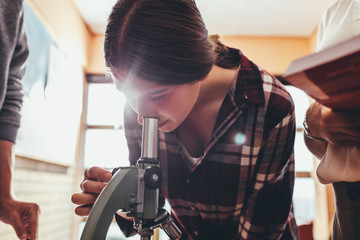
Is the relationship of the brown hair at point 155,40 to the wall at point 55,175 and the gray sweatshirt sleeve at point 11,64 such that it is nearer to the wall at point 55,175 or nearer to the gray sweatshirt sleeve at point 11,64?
the gray sweatshirt sleeve at point 11,64

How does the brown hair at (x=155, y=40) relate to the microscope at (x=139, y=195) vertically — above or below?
above

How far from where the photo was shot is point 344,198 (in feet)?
2.24

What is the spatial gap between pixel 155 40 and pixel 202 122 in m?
0.42

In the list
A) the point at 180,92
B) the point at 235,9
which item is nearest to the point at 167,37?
the point at 180,92

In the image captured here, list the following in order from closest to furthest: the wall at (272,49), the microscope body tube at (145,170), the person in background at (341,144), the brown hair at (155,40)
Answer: the person in background at (341,144)
the microscope body tube at (145,170)
the brown hair at (155,40)
the wall at (272,49)

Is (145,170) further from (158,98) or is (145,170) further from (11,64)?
(11,64)

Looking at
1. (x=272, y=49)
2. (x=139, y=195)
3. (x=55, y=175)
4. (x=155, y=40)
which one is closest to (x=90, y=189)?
(x=139, y=195)

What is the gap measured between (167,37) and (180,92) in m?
0.16

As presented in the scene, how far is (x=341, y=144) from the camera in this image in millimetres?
620

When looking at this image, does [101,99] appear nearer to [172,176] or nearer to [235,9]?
[235,9]

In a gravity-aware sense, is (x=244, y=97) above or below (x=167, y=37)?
below

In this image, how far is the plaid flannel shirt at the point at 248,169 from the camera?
981mm

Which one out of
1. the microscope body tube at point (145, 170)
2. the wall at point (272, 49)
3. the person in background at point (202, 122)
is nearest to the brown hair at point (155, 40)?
the person in background at point (202, 122)

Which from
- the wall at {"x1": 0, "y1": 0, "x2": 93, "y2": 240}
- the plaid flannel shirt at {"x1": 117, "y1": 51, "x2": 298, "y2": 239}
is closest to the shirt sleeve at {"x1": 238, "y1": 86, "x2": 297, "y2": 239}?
the plaid flannel shirt at {"x1": 117, "y1": 51, "x2": 298, "y2": 239}
